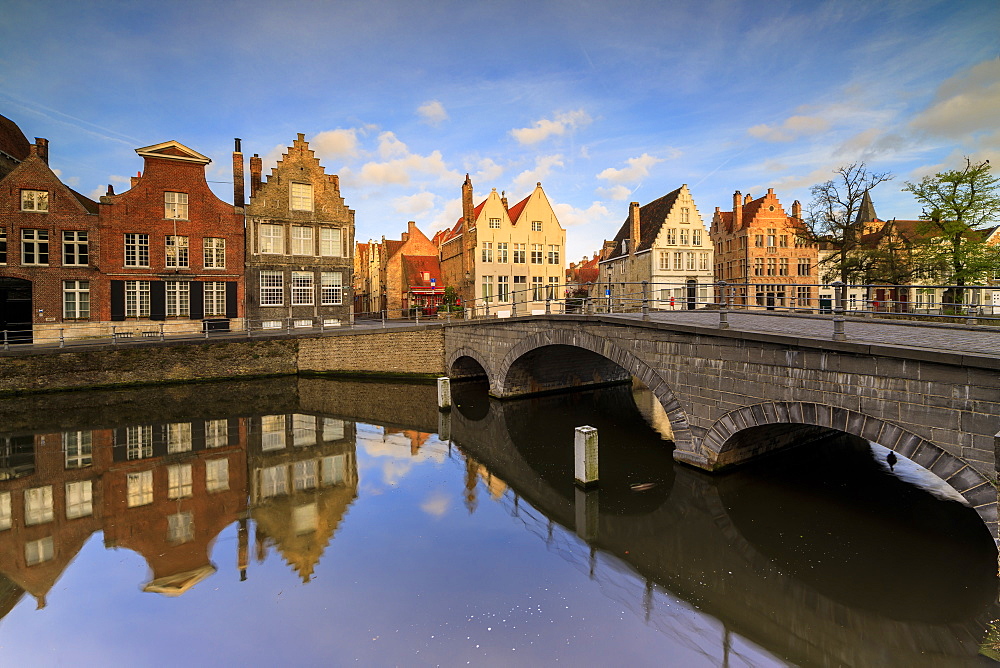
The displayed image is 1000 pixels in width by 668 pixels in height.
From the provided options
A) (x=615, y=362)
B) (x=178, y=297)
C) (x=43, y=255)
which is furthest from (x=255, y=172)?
(x=615, y=362)

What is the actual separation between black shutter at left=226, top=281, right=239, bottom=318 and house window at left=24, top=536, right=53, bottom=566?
2453cm

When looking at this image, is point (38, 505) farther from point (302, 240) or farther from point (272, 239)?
point (302, 240)

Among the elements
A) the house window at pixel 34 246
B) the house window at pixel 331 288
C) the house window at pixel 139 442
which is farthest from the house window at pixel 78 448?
the house window at pixel 331 288

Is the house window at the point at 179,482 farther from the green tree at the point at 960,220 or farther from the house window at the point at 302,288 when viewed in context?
the green tree at the point at 960,220

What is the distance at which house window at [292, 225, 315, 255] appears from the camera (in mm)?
34031

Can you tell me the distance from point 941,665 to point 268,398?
2436 cm

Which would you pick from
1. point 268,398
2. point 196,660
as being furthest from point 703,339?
point 268,398

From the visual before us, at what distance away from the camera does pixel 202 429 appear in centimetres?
1827

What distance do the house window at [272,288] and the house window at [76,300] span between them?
370 inches

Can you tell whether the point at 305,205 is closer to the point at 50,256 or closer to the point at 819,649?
the point at 50,256

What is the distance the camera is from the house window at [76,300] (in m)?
29.1

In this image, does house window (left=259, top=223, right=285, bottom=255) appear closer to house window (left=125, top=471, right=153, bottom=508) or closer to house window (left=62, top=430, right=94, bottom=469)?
house window (left=62, top=430, right=94, bottom=469)


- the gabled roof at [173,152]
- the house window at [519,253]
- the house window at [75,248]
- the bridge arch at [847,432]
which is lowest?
the bridge arch at [847,432]

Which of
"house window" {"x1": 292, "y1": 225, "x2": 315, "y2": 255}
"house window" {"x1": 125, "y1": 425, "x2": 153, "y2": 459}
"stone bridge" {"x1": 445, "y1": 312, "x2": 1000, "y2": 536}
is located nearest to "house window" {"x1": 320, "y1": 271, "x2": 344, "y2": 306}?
"house window" {"x1": 292, "y1": 225, "x2": 315, "y2": 255}
